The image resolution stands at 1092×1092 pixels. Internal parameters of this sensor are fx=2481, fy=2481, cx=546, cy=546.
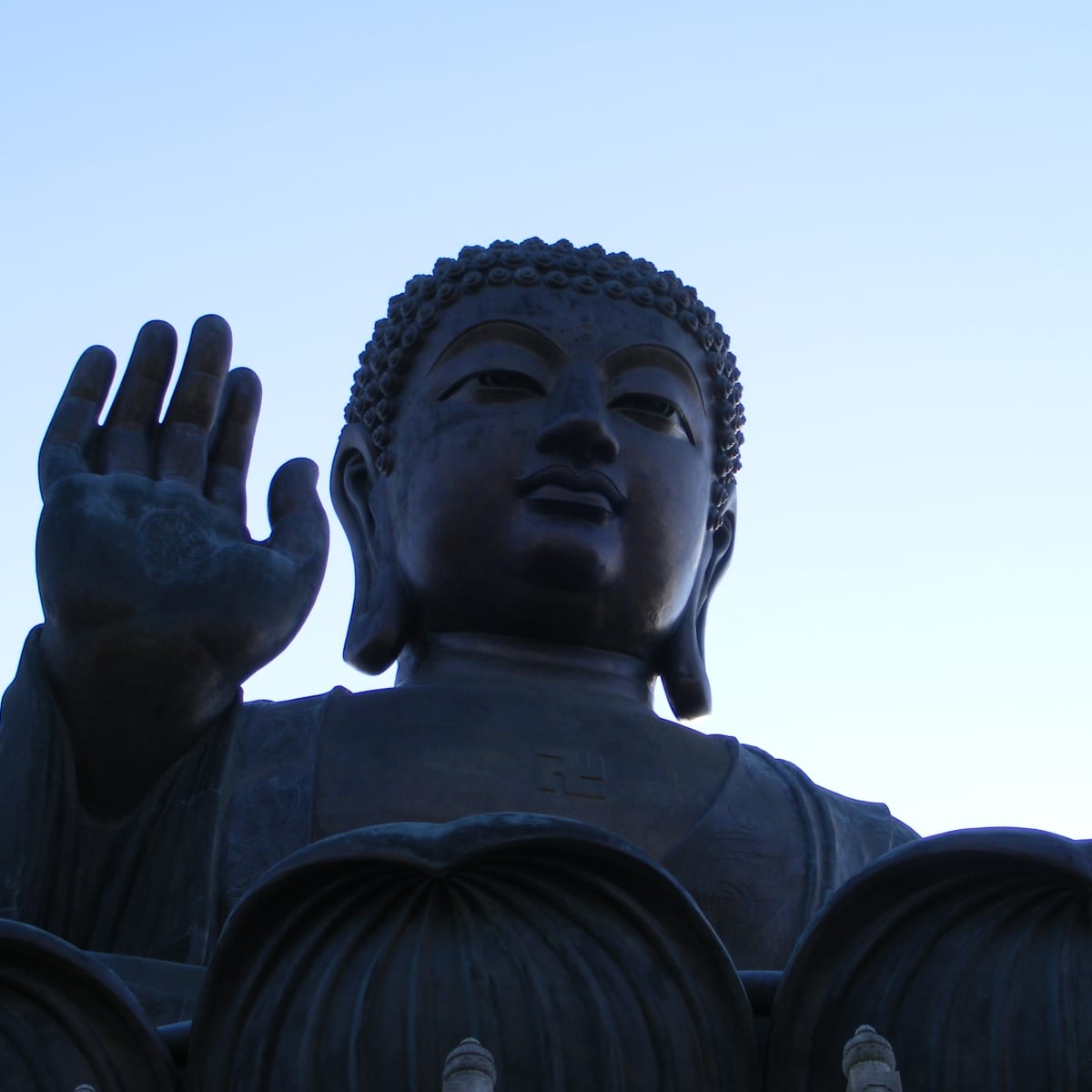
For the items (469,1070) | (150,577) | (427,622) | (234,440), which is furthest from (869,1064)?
(427,622)

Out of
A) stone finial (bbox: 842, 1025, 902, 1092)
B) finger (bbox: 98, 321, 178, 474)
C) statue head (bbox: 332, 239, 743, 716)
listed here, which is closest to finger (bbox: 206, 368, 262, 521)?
finger (bbox: 98, 321, 178, 474)

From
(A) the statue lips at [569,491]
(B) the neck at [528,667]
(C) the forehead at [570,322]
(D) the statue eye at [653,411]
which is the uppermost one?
(C) the forehead at [570,322]

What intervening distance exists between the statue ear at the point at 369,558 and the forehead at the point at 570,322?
18.8 inches

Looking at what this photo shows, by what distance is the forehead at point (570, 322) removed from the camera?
8367mm

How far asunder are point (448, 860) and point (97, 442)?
217 centimetres

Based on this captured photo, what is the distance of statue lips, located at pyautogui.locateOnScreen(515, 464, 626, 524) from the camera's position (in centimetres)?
803

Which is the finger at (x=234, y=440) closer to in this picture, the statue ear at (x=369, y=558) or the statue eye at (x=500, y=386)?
the statue eye at (x=500, y=386)

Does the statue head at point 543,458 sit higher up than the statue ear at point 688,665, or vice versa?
the statue head at point 543,458

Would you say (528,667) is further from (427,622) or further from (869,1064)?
(869,1064)

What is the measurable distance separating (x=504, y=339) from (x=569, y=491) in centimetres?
67

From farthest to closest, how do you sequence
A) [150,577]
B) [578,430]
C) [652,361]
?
[652,361], [578,430], [150,577]

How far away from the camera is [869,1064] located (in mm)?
5164

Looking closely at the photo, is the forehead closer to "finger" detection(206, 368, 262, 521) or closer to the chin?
the chin

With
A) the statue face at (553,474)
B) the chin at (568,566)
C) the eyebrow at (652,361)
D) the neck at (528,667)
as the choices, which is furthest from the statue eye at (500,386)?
the neck at (528,667)
